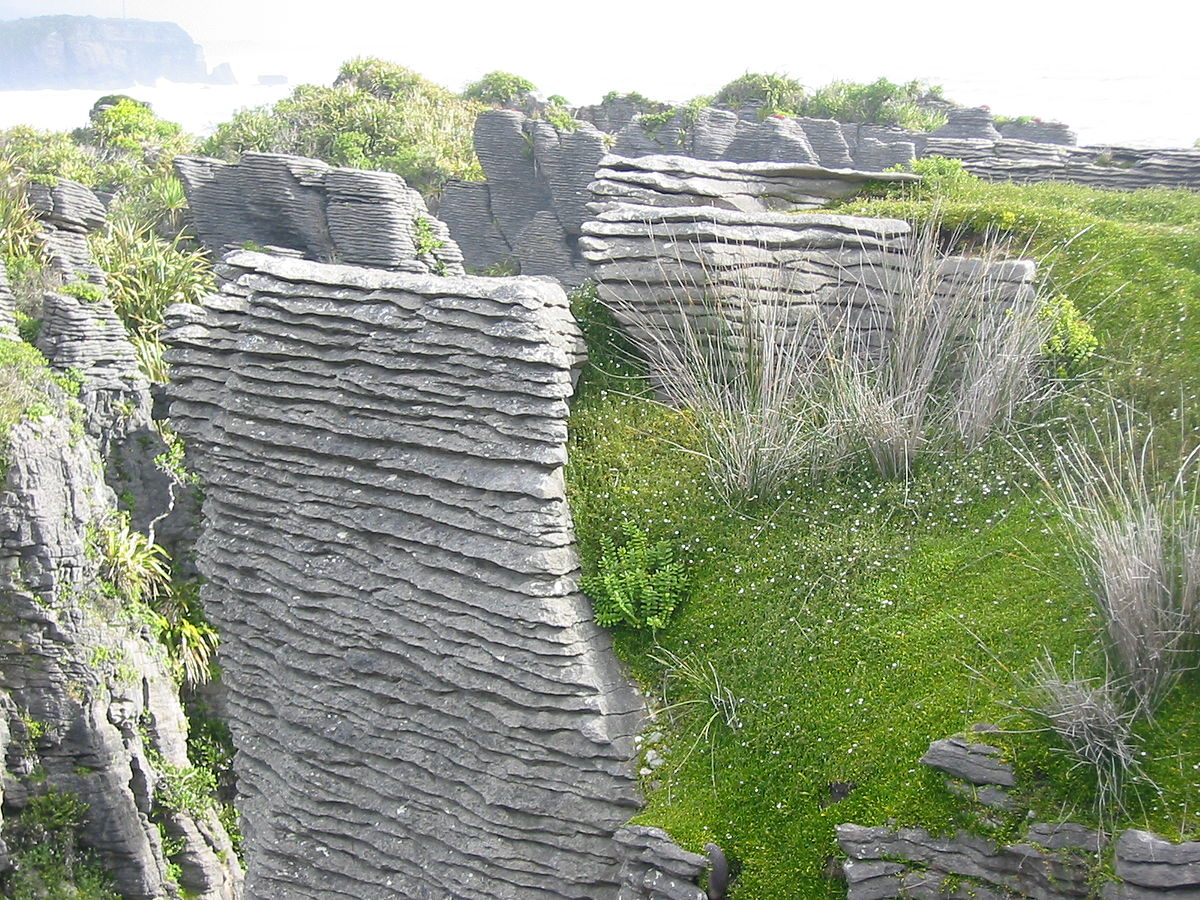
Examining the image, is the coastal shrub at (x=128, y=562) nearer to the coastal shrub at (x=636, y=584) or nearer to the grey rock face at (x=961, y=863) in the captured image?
the coastal shrub at (x=636, y=584)

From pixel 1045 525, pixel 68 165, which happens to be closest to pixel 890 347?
pixel 1045 525

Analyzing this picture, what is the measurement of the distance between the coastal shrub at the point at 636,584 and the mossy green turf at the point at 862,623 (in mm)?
87

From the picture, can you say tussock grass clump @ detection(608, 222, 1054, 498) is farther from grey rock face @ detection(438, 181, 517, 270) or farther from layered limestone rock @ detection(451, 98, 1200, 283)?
grey rock face @ detection(438, 181, 517, 270)

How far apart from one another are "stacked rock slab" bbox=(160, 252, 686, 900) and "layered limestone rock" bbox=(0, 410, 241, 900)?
6.92 metres

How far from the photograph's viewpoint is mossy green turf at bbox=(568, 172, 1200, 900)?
3982 millimetres

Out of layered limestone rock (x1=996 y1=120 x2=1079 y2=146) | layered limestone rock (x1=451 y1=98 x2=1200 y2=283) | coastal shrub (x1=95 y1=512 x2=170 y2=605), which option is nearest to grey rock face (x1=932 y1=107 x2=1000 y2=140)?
layered limestone rock (x1=451 y1=98 x2=1200 y2=283)

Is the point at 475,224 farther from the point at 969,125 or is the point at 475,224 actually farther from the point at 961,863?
the point at 961,863

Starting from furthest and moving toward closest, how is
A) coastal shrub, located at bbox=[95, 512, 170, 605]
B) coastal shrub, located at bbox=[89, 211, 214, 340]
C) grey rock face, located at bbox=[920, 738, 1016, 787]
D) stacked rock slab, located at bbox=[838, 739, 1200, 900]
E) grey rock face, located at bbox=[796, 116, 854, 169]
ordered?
grey rock face, located at bbox=[796, 116, 854, 169] < coastal shrub, located at bbox=[89, 211, 214, 340] < coastal shrub, located at bbox=[95, 512, 170, 605] < grey rock face, located at bbox=[920, 738, 1016, 787] < stacked rock slab, located at bbox=[838, 739, 1200, 900]

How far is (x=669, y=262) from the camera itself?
6281 mm

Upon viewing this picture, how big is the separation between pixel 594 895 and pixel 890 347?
136 inches

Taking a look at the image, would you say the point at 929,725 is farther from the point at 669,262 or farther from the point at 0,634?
the point at 0,634

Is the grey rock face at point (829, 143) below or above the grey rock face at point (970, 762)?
above

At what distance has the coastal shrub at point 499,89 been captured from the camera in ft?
133

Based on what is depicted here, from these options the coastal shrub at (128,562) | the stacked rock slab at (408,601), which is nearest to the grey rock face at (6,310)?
the coastal shrub at (128,562)
